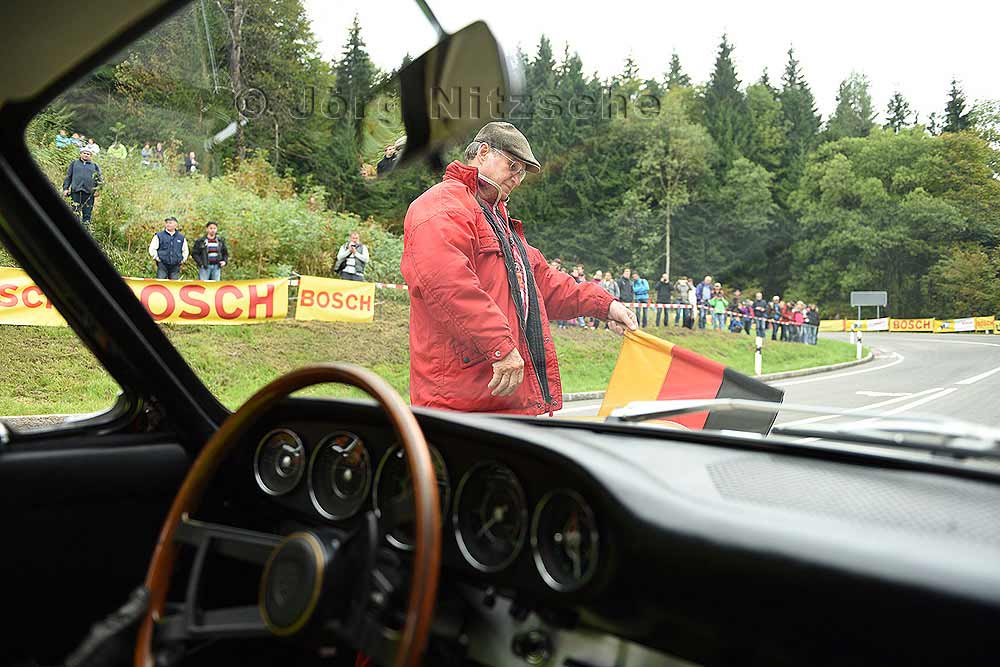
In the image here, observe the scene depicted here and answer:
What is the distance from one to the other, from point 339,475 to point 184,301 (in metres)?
0.97

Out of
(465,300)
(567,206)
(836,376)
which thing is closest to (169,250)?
(465,300)

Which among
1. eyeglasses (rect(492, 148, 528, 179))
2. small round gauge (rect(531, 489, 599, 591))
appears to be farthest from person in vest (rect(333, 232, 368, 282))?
small round gauge (rect(531, 489, 599, 591))

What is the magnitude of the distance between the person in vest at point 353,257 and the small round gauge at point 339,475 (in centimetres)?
59

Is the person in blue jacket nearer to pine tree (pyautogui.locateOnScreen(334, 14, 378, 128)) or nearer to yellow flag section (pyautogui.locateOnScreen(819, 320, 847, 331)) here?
yellow flag section (pyautogui.locateOnScreen(819, 320, 847, 331))

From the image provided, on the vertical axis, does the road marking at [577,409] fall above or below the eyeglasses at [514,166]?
below

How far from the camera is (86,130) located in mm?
2363

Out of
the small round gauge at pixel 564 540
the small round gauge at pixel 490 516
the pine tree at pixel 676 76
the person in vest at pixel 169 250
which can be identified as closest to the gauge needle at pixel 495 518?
the small round gauge at pixel 490 516

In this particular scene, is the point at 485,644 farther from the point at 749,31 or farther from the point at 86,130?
the point at 86,130

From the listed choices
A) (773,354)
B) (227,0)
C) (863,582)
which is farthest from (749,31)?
(227,0)

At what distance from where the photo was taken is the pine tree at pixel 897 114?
1592 millimetres

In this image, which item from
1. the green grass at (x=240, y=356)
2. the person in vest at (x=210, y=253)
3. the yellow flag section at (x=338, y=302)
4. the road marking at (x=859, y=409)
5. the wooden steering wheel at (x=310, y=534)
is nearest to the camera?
the wooden steering wheel at (x=310, y=534)

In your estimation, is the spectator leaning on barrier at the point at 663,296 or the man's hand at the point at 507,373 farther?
the man's hand at the point at 507,373

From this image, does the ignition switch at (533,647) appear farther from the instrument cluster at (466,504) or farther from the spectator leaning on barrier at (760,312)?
the spectator leaning on barrier at (760,312)

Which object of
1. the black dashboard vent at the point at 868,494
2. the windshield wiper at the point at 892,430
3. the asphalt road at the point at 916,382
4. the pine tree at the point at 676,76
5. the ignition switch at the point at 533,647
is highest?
the pine tree at the point at 676,76
